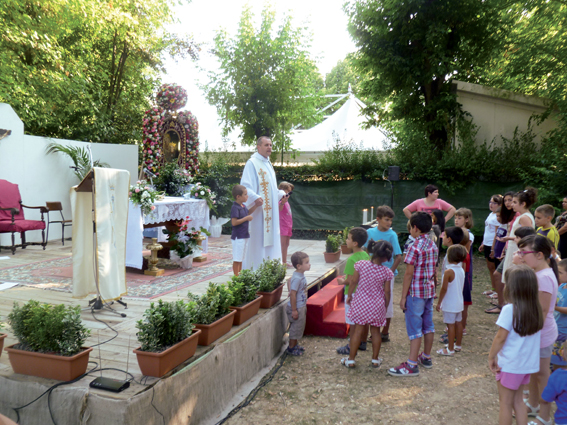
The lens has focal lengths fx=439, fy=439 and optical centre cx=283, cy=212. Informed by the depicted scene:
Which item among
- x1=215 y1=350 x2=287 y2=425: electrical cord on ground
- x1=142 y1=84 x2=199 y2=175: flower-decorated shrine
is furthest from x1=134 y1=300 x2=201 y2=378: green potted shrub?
x1=142 y1=84 x2=199 y2=175: flower-decorated shrine

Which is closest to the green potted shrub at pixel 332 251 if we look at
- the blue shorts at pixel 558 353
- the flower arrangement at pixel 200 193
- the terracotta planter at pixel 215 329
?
the flower arrangement at pixel 200 193

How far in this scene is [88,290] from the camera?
4555 millimetres

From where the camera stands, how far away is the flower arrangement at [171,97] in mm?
10336

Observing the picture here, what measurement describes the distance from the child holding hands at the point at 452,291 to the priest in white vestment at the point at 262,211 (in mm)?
2146

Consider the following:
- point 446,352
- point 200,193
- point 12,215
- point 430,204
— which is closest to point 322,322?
point 446,352

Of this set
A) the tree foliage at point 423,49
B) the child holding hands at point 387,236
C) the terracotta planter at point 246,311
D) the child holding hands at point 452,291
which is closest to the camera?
the terracotta planter at point 246,311

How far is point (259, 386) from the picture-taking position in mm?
3992

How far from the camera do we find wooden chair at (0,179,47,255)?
8016 millimetres

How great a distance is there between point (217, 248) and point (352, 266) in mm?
5618

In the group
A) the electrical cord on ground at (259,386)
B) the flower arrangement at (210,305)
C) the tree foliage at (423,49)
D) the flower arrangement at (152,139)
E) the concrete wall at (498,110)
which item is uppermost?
the tree foliage at (423,49)

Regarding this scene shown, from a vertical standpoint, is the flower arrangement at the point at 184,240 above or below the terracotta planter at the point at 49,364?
above

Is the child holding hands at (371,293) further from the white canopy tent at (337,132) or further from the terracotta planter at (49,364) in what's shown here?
the white canopy tent at (337,132)

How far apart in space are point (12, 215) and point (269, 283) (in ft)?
19.2

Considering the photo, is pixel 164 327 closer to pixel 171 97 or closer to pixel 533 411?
pixel 533 411
